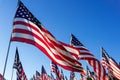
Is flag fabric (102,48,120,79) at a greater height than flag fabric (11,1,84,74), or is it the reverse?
flag fabric (102,48,120,79)

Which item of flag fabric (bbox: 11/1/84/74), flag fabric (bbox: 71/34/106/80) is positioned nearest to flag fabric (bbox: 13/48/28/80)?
flag fabric (bbox: 71/34/106/80)

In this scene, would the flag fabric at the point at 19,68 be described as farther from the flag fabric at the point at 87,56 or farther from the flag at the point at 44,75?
the flag at the point at 44,75

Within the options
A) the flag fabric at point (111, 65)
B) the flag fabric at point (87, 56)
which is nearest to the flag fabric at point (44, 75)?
the flag fabric at point (111, 65)

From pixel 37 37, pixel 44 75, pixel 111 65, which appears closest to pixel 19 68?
pixel 111 65

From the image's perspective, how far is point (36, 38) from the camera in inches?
591

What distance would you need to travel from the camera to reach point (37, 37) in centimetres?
1514

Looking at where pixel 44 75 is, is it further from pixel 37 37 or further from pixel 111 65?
pixel 37 37

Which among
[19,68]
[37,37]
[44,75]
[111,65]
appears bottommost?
[37,37]

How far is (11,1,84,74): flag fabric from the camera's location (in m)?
14.7

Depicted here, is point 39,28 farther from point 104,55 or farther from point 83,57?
point 104,55

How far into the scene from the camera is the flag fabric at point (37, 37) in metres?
14.7

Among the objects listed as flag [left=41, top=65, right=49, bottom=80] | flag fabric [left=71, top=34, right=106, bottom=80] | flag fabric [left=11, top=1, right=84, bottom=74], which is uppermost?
flag [left=41, top=65, right=49, bottom=80]

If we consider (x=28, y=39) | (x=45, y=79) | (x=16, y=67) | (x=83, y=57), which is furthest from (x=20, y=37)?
(x=45, y=79)

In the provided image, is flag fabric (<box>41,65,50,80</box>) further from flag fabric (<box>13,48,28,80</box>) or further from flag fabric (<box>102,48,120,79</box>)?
flag fabric (<box>102,48,120,79</box>)
